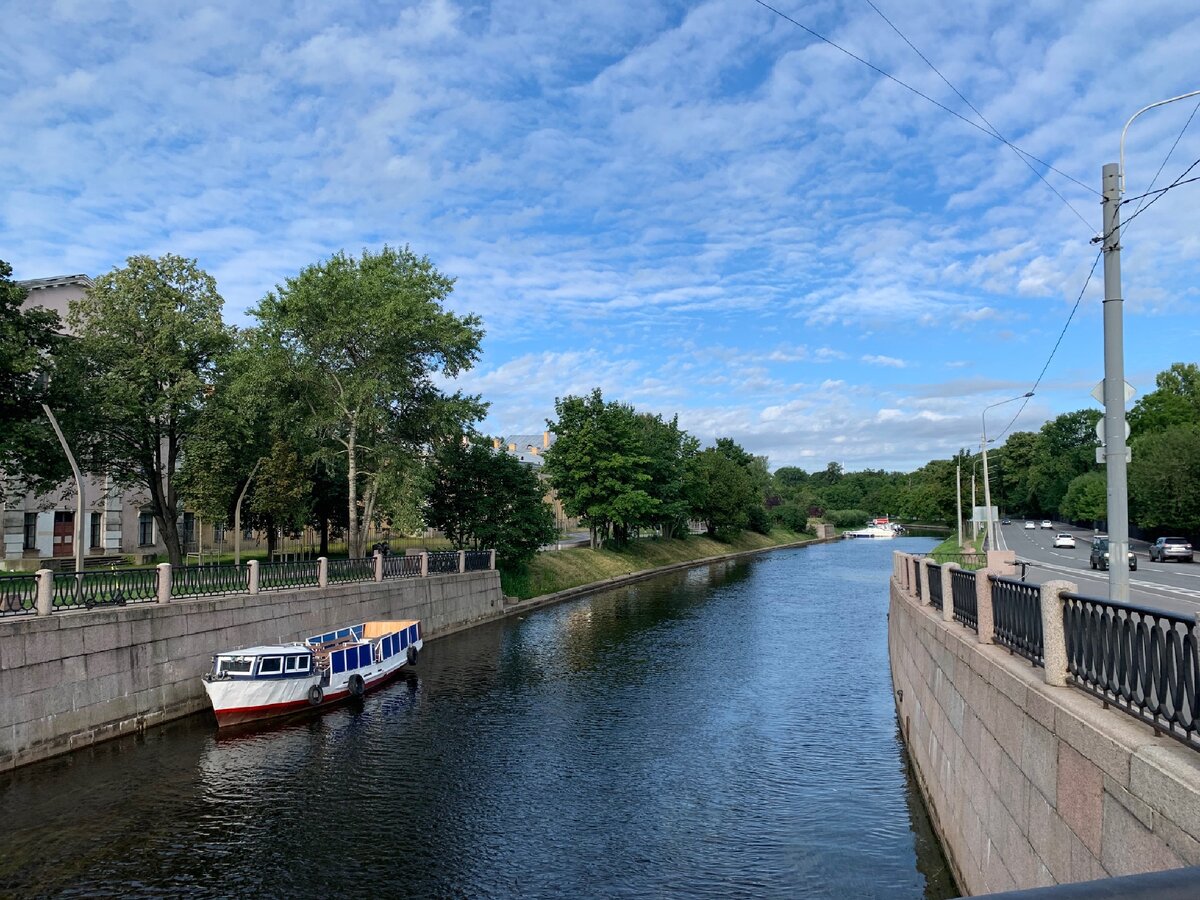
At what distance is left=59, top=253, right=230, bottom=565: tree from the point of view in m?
34.9

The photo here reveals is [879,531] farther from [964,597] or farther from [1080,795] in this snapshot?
[1080,795]

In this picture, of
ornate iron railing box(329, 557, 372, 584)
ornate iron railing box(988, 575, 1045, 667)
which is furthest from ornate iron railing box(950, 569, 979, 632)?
ornate iron railing box(329, 557, 372, 584)

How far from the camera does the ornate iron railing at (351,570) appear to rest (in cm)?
3180

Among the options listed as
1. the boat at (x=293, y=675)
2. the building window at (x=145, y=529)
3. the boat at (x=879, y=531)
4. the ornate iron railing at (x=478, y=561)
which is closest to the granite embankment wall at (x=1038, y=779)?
the boat at (x=293, y=675)

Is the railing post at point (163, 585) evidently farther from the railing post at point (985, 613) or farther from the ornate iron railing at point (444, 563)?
the railing post at point (985, 613)

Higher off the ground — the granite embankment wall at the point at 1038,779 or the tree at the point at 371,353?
the tree at the point at 371,353

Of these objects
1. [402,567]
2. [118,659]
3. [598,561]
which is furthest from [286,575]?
[598,561]

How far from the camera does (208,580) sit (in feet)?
80.9

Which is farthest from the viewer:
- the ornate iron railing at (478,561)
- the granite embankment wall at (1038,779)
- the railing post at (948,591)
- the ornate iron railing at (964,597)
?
the ornate iron railing at (478,561)

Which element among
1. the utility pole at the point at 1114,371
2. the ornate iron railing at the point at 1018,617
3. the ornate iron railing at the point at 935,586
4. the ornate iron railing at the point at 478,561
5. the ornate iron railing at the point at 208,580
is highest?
the utility pole at the point at 1114,371

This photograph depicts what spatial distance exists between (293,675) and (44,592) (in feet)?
21.4

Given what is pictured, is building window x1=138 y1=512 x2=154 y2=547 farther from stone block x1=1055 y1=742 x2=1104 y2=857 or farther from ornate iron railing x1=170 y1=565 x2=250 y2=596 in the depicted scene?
stone block x1=1055 y1=742 x2=1104 y2=857

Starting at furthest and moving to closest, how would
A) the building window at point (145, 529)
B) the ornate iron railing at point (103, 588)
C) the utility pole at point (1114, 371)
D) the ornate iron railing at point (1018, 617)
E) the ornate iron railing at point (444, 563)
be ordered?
the building window at point (145, 529)
the ornate iron railing at point (444, 563)
the ornate iron railing at point (103, 588)
the utility pole at point (1114, 371)
the ornate iron railing at point (1018, 617)

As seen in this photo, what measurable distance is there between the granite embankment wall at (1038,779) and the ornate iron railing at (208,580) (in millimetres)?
19825
